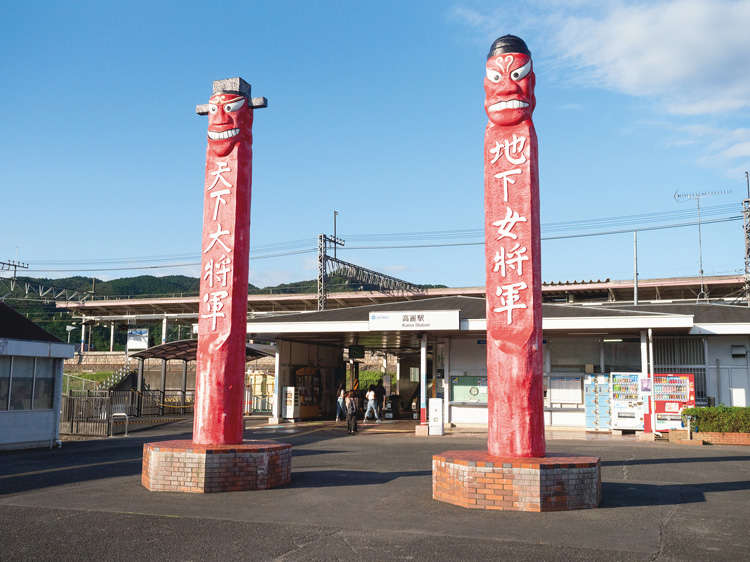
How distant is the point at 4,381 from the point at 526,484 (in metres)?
14.4

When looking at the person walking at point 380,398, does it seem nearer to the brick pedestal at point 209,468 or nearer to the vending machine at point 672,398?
the vending machine at point 672,398

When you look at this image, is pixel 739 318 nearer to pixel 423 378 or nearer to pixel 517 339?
pixel 423 378

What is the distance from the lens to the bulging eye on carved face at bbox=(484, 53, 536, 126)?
10.2m

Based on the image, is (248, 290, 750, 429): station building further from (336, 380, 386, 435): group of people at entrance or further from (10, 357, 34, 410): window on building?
(10, 357, 34, 410): window on building

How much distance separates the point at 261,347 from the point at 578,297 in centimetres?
3449

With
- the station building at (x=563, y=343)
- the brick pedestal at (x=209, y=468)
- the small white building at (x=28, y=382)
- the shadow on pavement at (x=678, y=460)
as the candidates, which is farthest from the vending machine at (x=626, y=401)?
the small white building at (x=28, y=382)

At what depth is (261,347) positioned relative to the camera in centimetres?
3269

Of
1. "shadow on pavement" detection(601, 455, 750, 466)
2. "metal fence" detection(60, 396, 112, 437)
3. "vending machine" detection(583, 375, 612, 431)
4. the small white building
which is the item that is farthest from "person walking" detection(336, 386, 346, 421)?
"shadow on pavement" detection(601, 455, 750, 466)

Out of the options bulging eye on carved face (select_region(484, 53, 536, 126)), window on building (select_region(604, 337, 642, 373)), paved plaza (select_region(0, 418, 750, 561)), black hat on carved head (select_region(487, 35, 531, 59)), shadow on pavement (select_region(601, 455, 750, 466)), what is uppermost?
black hat on carved head (select_region(487, 35, 531, 59))

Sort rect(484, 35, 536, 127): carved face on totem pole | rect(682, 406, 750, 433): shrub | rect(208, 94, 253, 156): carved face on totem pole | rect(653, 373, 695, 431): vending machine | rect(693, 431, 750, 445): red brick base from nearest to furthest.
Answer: rect(484, 35, 536, 127): carved face on totem pole → rect(208, 94, 253, 156): carved face on totem pole → rect(693, 431, 750, 445): red brick base → rect(682, 406, 750, 433): shrub → rect(653, 373, 695, 431): vending machine

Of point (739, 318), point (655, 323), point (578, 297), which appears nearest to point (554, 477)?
point (655, 323)

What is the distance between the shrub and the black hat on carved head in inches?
531

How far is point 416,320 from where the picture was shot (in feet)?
Result: 73.5

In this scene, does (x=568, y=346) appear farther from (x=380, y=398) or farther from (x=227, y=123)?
(x=227, y=123)
